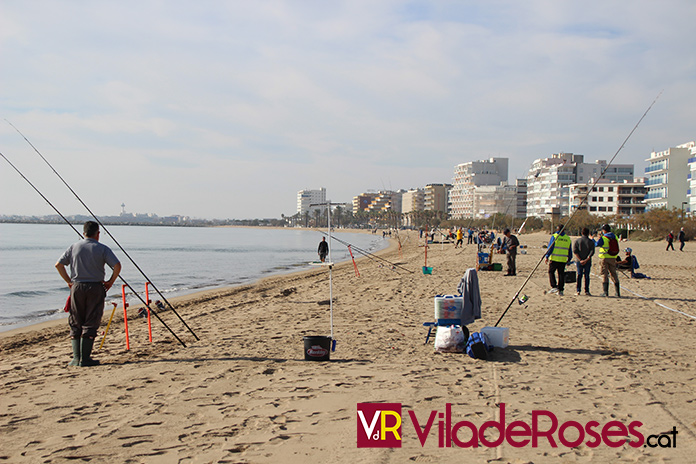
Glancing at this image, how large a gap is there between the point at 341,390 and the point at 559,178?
112200 millimetres

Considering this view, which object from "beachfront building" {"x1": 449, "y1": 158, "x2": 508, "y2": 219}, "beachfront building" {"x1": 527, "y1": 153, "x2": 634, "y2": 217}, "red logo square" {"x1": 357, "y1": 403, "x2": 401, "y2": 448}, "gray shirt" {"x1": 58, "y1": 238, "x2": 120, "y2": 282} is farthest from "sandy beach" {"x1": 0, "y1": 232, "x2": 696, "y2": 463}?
"beachfront building" {"x1": 449, "y1": 158, "x2": 508, "y2": 219}

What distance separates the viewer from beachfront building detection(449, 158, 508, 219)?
144 m

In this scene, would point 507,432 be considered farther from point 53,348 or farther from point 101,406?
point 53,348

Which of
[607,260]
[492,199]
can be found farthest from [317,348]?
[492,199]

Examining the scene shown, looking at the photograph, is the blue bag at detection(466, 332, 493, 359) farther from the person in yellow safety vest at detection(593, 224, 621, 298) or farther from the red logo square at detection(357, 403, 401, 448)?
the person in yellow safety vest at detection(593, 224, 621, 298)

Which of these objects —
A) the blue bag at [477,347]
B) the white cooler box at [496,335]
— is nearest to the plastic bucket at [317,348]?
the blue bag at [477,347]

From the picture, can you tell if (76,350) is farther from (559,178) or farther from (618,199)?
(559,178)

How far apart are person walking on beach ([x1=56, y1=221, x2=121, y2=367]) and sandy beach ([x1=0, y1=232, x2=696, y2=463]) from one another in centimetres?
55

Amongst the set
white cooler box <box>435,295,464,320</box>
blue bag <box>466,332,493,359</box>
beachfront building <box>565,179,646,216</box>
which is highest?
beachfront building <box>565,179,646,216</box>

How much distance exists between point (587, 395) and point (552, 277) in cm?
807

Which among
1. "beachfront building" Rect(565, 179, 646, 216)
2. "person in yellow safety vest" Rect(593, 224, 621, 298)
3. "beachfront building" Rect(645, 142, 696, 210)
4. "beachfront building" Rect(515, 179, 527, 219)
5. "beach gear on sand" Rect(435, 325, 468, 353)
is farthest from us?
"beachfront building" Rect(515, 179, 527, 219)

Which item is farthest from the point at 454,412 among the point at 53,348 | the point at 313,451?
the point at 53,348

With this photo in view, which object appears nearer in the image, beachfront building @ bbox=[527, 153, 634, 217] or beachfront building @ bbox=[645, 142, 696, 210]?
beachfront building @ bbox=[645, 142, 696, 210]

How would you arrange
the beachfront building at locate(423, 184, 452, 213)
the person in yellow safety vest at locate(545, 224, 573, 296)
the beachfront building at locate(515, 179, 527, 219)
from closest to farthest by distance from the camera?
the person in yellow safety vest at locate(545, 224, 573, 296), the beachfront building at locate(515, 179, 527, 219), the beachfront building at locate(423, 184, 452, 213)
